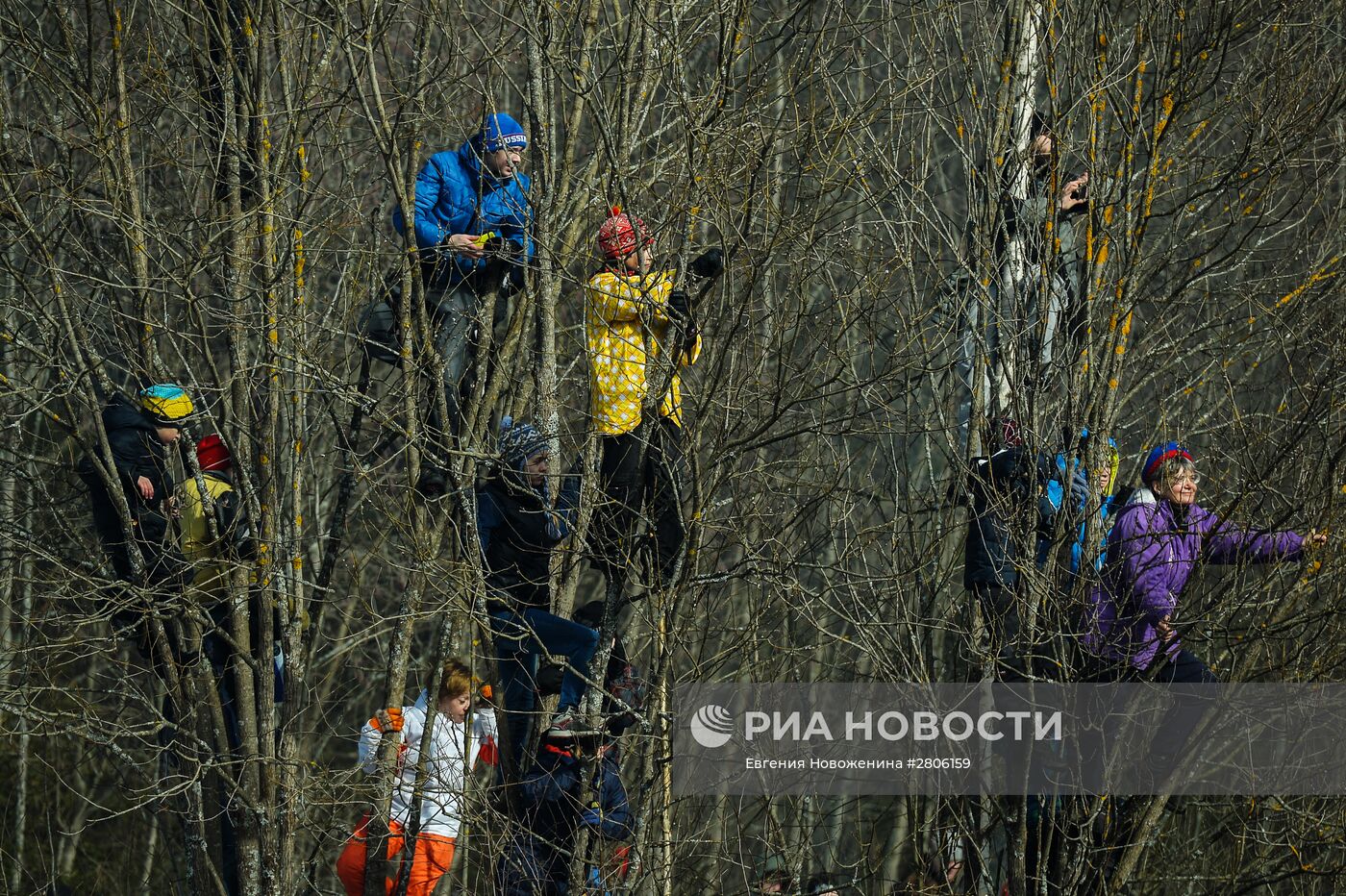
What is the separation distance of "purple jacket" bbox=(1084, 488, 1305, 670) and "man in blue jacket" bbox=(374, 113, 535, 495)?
2952 mm

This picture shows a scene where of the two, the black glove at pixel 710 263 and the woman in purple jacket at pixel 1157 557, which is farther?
the woman in purple jacket at pixel 1157 557

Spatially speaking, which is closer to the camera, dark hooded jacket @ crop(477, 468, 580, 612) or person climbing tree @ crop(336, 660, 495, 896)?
dark hooded jacket @ crop(477, 468, 580, 612)

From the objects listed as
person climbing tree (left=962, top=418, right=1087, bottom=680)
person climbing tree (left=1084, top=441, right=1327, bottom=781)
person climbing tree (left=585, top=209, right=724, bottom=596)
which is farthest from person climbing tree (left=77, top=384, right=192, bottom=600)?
person climbing tree (left=1084, top=441, right=1327, bottom=781)

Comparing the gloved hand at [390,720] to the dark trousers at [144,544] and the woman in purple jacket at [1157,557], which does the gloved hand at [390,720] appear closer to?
the dark trousers at [144,544]

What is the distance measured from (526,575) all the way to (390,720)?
0.96 meters

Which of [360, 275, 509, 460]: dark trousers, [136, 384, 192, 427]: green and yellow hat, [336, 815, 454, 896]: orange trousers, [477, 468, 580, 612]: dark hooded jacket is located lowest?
[336, 815, 454, 896]: orange trousers

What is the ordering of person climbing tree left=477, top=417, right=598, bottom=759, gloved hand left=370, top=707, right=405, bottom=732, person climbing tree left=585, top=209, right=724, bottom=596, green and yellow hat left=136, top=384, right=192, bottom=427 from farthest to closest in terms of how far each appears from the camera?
green and yellow hat left=136, top=384, right=192, bottom=427, gloved hand left=370, top=707, right=405, bottom=732, person climbing tree left=477, top=417, right=598, bottom=759, person climbing tree left=585, top=209, right=724, bottom=596

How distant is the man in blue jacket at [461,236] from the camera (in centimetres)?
782

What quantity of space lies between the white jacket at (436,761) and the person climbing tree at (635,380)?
1097 mm

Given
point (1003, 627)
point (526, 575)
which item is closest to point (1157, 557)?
point (1003, 627)

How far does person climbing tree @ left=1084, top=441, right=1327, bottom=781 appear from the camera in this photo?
6773 millimetres

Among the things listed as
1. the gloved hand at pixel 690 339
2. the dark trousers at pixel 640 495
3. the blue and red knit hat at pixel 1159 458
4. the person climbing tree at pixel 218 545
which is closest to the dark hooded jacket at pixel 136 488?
the person climbing tree at pixel 218 545

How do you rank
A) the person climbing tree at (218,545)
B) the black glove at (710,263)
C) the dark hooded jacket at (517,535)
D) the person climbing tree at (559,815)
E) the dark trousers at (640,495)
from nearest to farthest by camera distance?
the black glove at (710,263) → the dark trousers at (640,495) → the person climbing tree at (559,815) → the dark hooded jacket at (517,535) → the person climbing tree at (218,545)

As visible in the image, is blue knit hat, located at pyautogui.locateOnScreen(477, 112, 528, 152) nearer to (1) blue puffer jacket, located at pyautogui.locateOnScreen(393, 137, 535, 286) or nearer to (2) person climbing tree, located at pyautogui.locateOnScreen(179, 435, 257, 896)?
(1) blue puffer jacket, located at pyautogui.locateOnScreen(393, 137, 535, 286)
